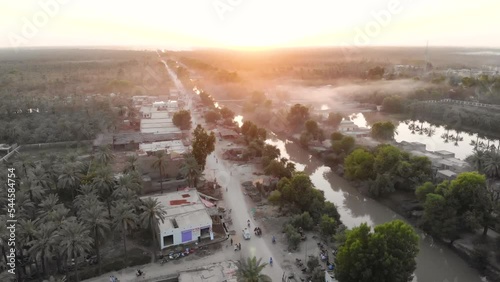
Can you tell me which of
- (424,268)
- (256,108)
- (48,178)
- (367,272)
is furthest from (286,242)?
(256,108)

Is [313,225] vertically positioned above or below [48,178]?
below

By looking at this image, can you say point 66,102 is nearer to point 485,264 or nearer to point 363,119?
point 363,119

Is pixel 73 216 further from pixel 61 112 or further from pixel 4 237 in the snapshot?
pixel 61 112

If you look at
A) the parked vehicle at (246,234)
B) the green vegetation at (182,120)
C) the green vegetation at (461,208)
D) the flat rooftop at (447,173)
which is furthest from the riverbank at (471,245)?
the green vegetation at (182,120)

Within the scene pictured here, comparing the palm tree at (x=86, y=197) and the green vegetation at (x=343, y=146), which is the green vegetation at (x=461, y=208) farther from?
the palm tree at (x=86, y=197)

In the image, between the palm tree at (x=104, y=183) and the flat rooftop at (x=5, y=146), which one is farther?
the flat rooftop at (x=5, y=146)

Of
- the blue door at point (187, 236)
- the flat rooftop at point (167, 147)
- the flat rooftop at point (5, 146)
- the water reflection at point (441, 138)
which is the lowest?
the water reflection at point (441, 138)
